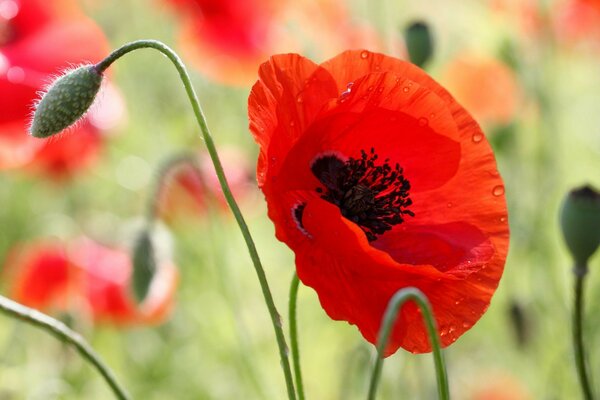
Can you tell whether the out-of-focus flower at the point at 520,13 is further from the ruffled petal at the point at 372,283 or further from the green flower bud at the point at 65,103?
the green flower bud at the point at 65,103

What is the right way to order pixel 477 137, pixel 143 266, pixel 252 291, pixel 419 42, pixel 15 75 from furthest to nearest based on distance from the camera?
pixel 252 291 < pixel 15 75 < pixel 143 266 < pixel 419 42 < pixel 477 137

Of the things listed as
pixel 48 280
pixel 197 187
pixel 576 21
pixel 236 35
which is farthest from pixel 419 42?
pixel 576 21

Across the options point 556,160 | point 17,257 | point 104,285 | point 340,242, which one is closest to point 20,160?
point 104,285


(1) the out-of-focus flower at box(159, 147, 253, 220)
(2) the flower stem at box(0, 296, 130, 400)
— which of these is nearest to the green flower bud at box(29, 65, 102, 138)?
(2) the flower stem at box(0, 296, 130, 400)

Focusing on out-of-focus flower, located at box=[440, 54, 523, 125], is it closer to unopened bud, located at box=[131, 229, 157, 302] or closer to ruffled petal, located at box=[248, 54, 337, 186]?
unopened bud, located at box=[131, 229, 157, 302]

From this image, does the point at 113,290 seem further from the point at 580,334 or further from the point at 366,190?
the point at 580,334

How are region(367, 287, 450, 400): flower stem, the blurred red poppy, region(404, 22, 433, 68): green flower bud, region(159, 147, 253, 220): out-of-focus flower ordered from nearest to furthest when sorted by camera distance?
1. region(367, 287, 450, 400): flower stem
2. region(404, 22, 433, 68): green flower bud
3. the blurred red poppy
4. region(159, 147, 253, 220): out-of-focus flower

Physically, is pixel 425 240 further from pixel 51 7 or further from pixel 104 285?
pixel 51 7
